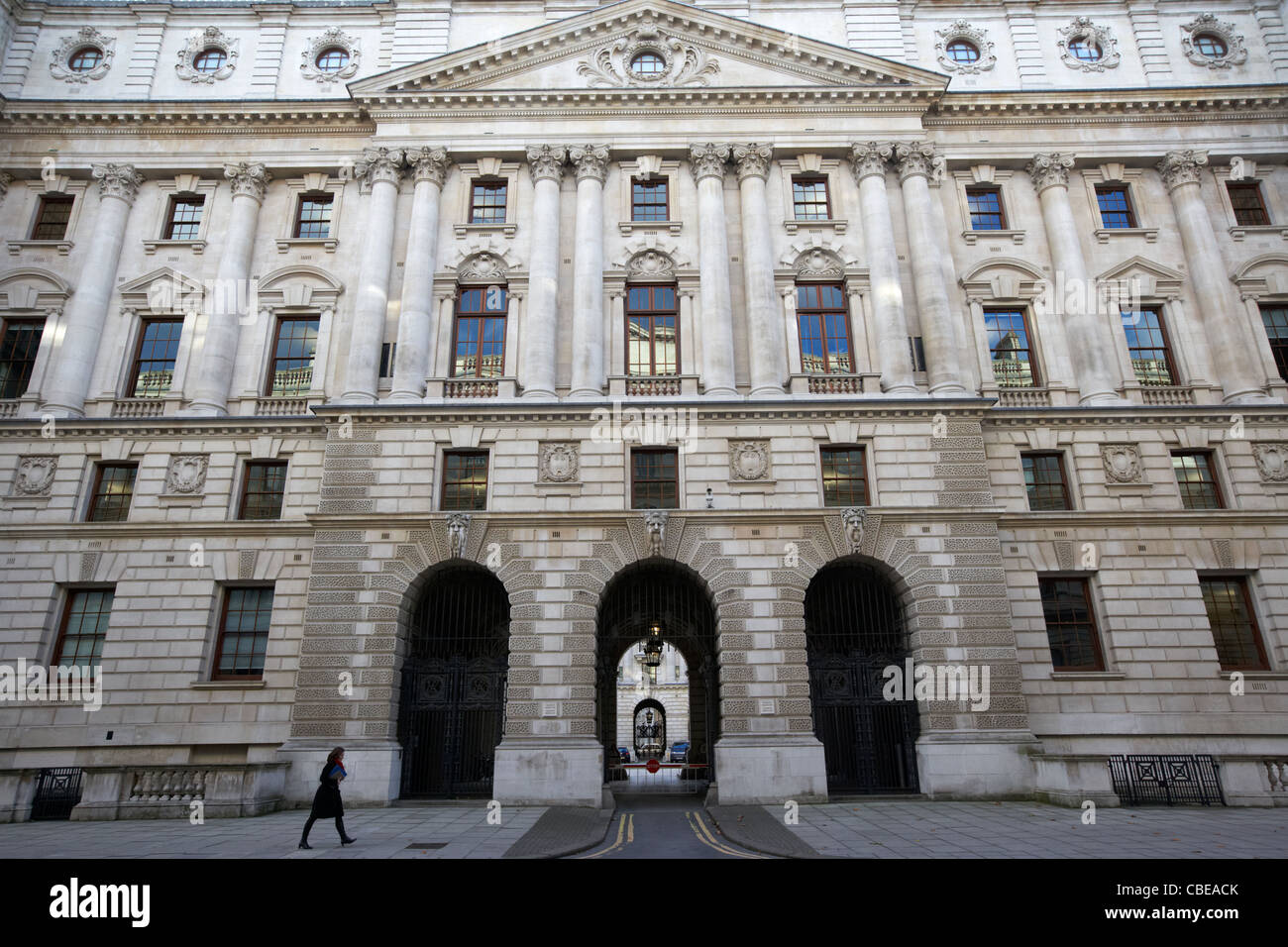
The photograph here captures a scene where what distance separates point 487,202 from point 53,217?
645 inches

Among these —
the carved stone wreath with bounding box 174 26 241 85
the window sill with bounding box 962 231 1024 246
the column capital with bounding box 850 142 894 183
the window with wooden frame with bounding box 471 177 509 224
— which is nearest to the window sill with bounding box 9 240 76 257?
the carved stone wreath with bounding box 174 26 241 85

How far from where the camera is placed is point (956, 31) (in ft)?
99.3

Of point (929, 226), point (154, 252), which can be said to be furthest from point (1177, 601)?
point (154, 252)

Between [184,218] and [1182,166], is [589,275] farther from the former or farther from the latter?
[1182,166]

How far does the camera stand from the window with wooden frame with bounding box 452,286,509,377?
25.2 meters

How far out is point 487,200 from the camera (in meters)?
27.6

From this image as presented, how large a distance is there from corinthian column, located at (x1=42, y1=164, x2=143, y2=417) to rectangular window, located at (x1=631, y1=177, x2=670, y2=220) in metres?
18.4

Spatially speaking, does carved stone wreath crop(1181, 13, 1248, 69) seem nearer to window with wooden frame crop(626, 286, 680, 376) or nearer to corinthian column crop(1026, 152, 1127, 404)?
corinthian column crop(1026, 152, 1127, 404)

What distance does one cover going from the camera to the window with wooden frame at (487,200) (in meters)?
27.3

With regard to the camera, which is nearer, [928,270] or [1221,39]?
[928,270]

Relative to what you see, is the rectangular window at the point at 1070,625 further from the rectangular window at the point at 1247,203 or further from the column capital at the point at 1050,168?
the rectangular window at the point at 1247,203

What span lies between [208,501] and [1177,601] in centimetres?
2988

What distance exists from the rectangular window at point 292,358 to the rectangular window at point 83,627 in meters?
8.11

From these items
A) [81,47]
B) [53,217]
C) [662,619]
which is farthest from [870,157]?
A: [81,47]
